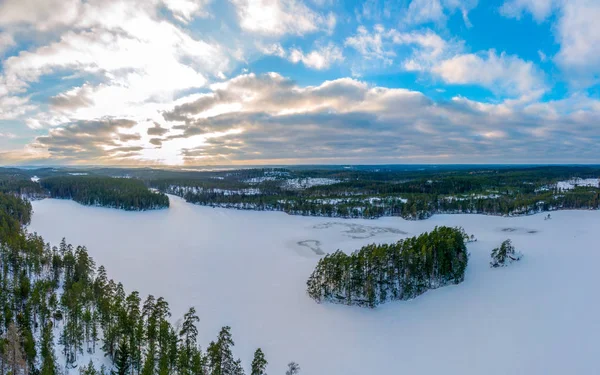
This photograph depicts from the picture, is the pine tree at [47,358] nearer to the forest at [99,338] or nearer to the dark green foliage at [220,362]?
the forest at [99,338]

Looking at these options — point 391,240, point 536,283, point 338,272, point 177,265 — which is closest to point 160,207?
point 177,265

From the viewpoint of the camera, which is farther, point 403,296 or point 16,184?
point 16,184

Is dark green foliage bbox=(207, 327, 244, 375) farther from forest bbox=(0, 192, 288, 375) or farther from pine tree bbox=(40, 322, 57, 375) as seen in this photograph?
pine tree bbox=(40, 322, 57, 375)

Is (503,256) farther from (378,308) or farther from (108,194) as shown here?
(108,194)

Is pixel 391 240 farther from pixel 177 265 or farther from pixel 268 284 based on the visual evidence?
pixel 177 265

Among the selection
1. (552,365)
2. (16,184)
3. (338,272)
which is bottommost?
(552,365)

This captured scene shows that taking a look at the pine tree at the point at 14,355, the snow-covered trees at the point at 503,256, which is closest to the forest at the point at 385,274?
the snow-covered trees at the point at 503,256

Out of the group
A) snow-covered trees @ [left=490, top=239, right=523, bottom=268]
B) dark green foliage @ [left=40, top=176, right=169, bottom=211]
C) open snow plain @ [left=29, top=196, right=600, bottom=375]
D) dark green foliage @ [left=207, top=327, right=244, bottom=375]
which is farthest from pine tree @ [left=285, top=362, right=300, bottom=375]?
dark green foliage @ [left=40, top=176, right=169, bottom=211]
